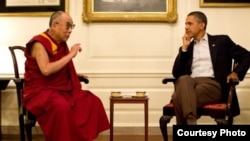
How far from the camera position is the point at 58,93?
349cm

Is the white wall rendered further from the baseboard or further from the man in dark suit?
the man in dark suit

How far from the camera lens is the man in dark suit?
3613 mm

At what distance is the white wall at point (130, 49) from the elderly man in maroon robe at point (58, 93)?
43.5 inches

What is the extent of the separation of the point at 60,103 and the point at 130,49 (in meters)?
1.64

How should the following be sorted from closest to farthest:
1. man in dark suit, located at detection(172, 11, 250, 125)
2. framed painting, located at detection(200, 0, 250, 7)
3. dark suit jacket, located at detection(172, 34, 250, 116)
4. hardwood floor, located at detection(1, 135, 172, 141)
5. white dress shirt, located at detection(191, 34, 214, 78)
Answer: man in dark suit, located at detection(172, 11, 250, 125) < dark suit jacket, located at detection(172, 34, 250, 116) < white dress shirt, located at detection(191, 34, 214, 78) < hardwood floor, located at detection(1, 135, 172, 141) < framed painting, located at detection(200, 0, 250, 7)

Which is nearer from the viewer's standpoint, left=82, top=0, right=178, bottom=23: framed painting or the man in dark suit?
the man in dark suit

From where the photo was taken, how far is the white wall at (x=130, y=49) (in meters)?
4.77

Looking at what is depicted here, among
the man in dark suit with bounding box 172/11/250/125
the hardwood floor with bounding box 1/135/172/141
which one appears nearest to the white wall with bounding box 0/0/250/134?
the hardwood floor with bounding box 1/135/172/141

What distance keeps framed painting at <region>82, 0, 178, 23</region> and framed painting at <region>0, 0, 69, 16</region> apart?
10.5 inches

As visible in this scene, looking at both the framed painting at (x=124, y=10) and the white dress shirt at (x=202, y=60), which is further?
the framed painting at (x=124, y=10)

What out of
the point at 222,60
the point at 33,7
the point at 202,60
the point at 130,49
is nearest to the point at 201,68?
the point at 202,60

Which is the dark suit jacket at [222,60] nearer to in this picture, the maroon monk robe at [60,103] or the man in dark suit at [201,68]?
the man in dark suit at [201,68]

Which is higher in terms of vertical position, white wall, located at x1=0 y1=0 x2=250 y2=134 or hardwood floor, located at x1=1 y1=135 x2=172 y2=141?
white wall, located at x1=0 y1=0 x2=250 y2=134

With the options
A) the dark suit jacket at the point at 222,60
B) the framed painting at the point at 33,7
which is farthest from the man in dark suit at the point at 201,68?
the framed painting at the point at 33,7
